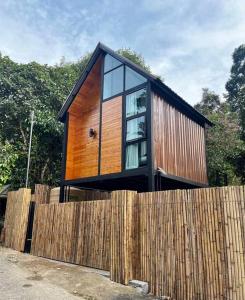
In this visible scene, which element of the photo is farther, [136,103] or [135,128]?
[136,103]

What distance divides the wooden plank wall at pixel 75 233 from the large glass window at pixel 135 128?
2932mm

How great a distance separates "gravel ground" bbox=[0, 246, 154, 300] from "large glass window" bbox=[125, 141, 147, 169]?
3695 mm

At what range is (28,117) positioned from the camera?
17.7 metres

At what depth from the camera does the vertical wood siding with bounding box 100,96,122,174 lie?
10.5 meters

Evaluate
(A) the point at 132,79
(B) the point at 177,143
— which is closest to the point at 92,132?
(A) the point at 132,79

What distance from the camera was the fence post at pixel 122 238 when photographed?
21.2 ft

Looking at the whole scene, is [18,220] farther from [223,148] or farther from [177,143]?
[223,148]

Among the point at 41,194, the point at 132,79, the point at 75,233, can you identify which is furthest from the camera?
the point at 41,194

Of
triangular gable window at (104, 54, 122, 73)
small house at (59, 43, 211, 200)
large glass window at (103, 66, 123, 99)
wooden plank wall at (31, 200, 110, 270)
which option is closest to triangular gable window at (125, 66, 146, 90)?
small house at (59, 43, 211, 200)

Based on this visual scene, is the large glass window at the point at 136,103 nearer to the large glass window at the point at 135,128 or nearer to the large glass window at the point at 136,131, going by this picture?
the large glass window at the point at 136,131

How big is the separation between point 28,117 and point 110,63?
7930 mm

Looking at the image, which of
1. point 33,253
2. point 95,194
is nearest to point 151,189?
point 33,253

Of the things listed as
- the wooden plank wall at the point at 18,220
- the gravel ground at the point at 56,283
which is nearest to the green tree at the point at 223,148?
the wooden plank wall at the point at 18,220

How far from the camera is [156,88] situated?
33.6ft
